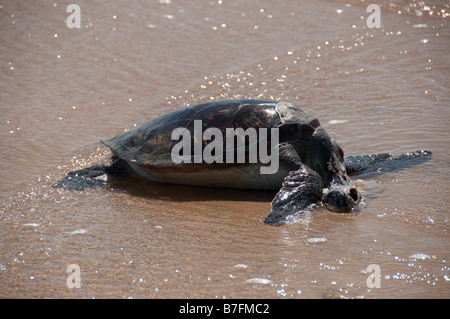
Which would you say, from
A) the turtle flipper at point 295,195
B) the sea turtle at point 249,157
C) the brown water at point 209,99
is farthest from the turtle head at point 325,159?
the brown water at point 209,99

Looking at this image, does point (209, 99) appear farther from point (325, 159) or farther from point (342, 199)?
point (342, 199)

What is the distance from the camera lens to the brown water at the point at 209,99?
3.17m

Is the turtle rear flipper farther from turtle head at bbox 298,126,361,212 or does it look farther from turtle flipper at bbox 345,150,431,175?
turtle flipper at bbox 345,150,431,175

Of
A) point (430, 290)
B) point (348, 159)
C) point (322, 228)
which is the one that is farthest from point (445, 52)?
point (430, 290)

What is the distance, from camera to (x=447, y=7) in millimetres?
8938

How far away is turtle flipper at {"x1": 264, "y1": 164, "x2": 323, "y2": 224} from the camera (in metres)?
3.93

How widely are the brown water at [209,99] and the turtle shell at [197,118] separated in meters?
0.28

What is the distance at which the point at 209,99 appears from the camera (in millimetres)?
6383

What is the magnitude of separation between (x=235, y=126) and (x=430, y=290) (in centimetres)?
209

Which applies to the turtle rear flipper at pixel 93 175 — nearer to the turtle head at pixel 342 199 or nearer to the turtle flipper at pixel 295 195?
the turtle flipper at pixel 295 195

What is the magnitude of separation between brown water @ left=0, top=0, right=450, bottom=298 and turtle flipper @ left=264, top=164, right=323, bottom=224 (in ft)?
0.42

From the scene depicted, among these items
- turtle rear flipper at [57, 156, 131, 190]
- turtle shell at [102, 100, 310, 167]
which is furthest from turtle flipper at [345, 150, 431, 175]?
turtle rear flipper at [57, 156, 131, 190]

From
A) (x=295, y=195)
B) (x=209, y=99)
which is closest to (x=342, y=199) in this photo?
(x=295, y=195)
